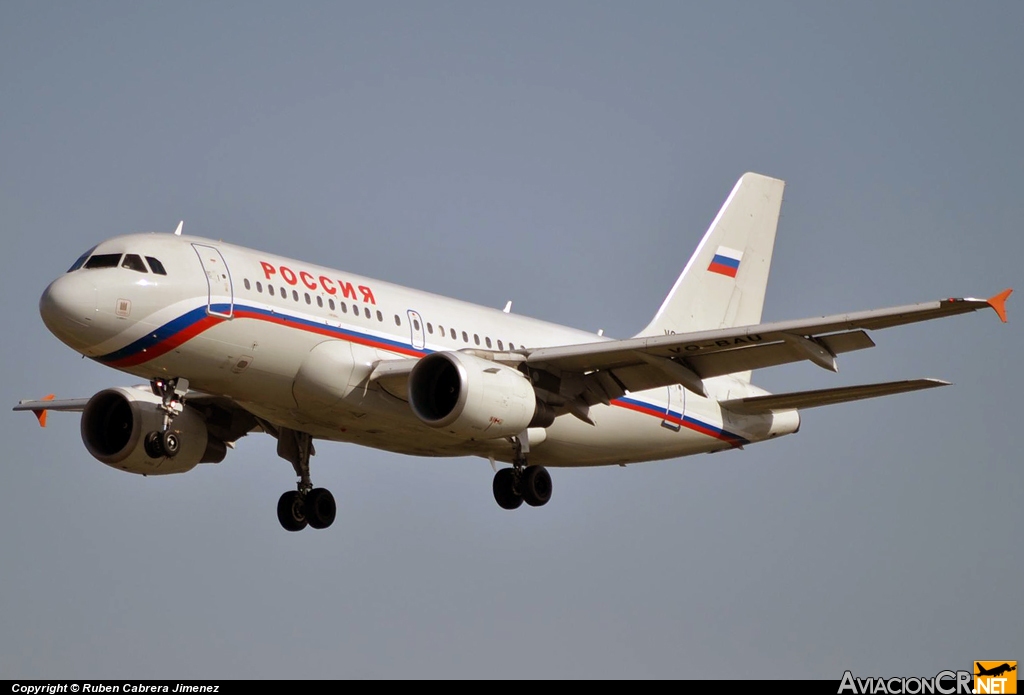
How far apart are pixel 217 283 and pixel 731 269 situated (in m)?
18.2

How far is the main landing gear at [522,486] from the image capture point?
125 feet

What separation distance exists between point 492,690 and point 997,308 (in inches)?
451

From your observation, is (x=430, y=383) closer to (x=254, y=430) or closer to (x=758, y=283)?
(x=254, y=430)

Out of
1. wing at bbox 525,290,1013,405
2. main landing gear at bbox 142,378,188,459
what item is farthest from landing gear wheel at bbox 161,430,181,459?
wing at bbox 525,290,1013,405

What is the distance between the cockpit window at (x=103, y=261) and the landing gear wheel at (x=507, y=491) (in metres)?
11.0

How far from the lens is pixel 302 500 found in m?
40.0

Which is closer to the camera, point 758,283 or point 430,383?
point 430,383

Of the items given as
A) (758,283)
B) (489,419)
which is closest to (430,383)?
(489,419)

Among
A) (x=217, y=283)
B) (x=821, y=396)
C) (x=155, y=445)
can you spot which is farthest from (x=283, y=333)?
(x=821, y=396)

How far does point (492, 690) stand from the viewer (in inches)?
1087

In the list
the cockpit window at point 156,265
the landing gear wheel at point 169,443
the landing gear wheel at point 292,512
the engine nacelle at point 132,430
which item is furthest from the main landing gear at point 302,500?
the cockpit window at point 156,265

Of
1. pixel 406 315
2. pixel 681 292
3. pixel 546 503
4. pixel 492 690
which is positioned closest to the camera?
pixel 492 690

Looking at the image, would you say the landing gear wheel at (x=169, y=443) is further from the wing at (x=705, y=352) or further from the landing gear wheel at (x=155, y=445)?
the wing at (x=705, y=352)

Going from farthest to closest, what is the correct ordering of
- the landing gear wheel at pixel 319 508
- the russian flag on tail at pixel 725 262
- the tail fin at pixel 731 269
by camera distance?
the russian flag on tail at pixel 725 262 → the tail fin at pixel 731 269 → the landing gear wheel at pixel 319 508
